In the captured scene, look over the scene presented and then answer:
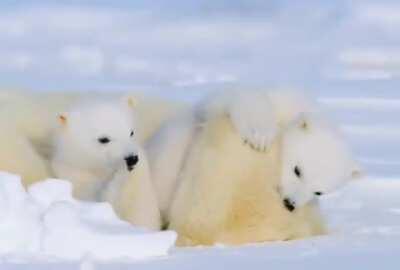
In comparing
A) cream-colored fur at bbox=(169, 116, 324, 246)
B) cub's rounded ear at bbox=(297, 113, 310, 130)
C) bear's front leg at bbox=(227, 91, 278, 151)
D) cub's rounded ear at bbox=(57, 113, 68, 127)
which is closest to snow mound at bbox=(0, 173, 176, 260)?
cream-colored fur at bbox=(169, 116, 324, 246)

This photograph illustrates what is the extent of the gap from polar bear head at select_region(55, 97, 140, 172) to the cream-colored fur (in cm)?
28

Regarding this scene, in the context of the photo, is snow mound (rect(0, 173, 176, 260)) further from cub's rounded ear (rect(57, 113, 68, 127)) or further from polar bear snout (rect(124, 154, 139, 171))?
cub's rounded ear (rect(57, 113, 68, 127))

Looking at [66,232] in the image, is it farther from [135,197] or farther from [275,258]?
[135,197]

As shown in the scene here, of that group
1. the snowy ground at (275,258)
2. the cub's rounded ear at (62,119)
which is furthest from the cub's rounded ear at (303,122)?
the cub's rounded ear at (62,119)

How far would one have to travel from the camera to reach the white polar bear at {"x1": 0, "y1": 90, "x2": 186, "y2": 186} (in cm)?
443

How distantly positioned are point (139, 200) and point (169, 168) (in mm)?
214

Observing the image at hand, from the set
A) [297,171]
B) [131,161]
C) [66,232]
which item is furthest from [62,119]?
[66,232]

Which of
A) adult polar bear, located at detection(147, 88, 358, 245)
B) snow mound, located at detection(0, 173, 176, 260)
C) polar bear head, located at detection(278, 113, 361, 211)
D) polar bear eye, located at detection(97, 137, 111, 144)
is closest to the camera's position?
snow mound, located at detection(0, 173, 176, 260)

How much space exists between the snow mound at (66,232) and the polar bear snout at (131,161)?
0.76 metres

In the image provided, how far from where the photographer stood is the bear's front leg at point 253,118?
4.41m

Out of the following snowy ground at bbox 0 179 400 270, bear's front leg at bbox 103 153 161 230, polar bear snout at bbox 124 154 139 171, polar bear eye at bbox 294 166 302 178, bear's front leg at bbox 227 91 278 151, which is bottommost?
snowy ground at bbox 0 179 400 270

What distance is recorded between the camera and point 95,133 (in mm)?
→ 4699

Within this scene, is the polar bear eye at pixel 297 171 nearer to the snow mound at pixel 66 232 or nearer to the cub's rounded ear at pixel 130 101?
the cub's rounded ear at pixel 130 101

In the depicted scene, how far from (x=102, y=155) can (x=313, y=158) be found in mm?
728
